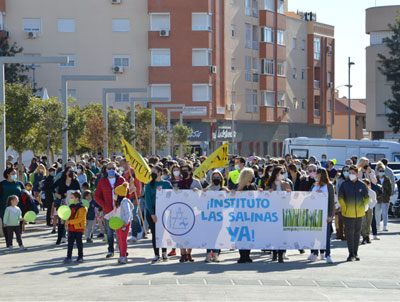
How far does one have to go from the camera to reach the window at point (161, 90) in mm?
74688

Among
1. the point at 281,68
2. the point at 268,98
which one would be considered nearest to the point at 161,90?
the point at 268,98

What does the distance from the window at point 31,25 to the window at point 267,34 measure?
21396 millimetres

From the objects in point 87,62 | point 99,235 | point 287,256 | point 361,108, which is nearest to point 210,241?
point 287,256

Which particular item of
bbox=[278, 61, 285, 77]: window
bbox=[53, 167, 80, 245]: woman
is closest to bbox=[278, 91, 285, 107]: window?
bbox=[278, 61, 285, 77]: window

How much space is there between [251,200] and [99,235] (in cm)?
615

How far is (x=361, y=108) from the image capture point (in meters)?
124

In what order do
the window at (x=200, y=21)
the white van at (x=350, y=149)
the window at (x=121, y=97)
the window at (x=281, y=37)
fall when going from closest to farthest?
the white van at (x=350, y=149)
the window at (x=121, y=97)
the window at (x=200, y=21)
the window at (x=281, y=37)

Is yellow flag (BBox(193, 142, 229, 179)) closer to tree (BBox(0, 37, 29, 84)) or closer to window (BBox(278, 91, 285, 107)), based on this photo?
tree (BBox(0, 37, 29, 84))

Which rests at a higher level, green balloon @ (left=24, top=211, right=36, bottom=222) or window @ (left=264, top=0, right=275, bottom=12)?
window @ (left=264, top=0, right=275, bottom=12)

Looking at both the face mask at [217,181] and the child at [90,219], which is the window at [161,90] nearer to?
the child at [90,219]

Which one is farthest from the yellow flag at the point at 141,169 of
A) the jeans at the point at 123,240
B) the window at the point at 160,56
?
the window at the point at 160,56

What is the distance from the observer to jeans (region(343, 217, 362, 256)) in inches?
671

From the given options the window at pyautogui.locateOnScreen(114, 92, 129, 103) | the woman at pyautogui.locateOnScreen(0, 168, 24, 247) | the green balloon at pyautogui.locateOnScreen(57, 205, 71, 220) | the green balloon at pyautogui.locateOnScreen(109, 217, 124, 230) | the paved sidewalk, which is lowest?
the paved sidewalk

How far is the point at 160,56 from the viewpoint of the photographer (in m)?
75.4
